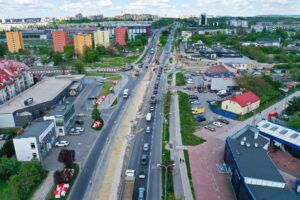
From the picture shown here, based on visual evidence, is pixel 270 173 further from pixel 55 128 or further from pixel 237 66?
pixel 237 66

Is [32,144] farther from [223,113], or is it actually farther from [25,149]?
[223,113]

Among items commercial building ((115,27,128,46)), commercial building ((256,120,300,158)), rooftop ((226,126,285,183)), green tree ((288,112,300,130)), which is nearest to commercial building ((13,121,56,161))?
rooftop ((226,126,285,183))

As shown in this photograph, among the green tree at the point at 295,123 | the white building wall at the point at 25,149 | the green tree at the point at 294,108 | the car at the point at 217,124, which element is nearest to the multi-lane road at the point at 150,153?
the car at the point at 217,124

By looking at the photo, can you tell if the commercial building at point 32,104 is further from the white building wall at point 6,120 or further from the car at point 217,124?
the car at point 217,124

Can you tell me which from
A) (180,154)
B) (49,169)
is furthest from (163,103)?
(49,169)

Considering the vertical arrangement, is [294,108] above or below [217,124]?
above

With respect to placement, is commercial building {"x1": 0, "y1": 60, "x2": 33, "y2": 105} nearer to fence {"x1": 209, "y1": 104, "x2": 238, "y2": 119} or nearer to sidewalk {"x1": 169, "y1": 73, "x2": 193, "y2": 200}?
sidewalk {"x1": 169, "y1": 73, "x2": 193, "y2": 200}

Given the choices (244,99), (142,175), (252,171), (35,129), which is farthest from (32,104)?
(244,99)

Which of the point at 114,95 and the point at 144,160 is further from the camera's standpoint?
the point at 114,95
